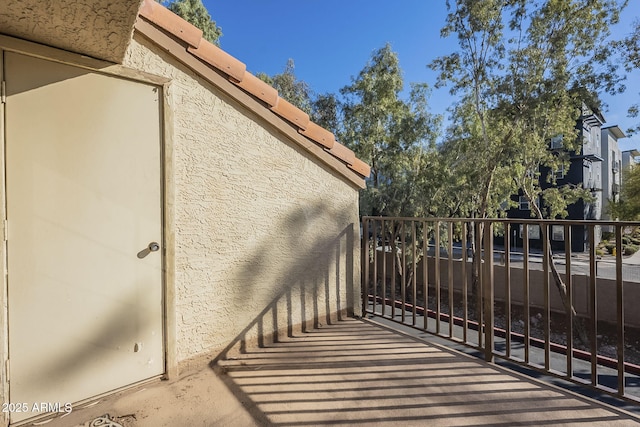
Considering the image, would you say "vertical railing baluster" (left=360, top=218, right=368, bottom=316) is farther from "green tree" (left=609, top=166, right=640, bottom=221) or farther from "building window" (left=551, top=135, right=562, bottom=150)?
"green tree" (left=609, top=166, right=640, bottom=221)

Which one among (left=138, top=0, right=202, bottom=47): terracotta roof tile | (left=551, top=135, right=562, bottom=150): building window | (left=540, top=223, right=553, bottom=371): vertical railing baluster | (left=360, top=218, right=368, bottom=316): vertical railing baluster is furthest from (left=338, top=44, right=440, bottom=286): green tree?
(left=138, top=0, right=202, bottom=47): terracotta roof tile

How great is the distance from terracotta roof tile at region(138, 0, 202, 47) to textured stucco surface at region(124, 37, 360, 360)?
0.18 m

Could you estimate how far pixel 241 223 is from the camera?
2771mm

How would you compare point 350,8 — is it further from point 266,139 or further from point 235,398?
point 235,398

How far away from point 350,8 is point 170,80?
7.03 metres

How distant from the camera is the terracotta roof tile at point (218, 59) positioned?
2492mm

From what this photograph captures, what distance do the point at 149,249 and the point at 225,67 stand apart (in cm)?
164

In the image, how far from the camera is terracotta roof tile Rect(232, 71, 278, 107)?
276 centimetres

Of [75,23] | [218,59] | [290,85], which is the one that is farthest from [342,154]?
[290,85]

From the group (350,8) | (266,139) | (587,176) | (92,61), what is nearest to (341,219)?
(266,139)

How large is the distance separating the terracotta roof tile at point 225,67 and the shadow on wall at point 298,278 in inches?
27.6

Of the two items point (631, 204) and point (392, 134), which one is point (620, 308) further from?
point (631, 204)

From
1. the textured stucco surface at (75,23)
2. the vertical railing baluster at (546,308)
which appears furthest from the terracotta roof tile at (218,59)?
the vertical railing baluster at (546,308)

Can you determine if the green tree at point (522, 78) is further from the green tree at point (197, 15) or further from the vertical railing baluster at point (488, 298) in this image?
the vertical railing baluster at point (488, 298)
